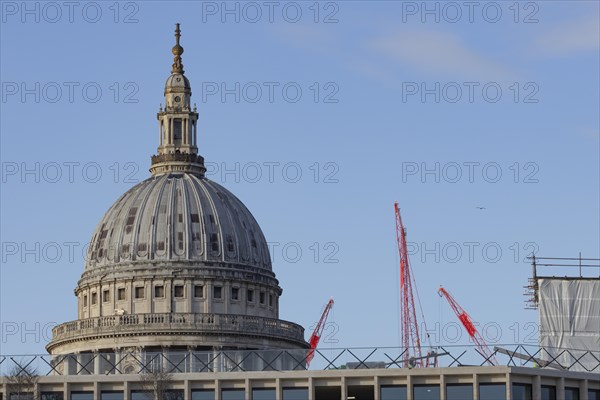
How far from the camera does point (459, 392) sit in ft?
528

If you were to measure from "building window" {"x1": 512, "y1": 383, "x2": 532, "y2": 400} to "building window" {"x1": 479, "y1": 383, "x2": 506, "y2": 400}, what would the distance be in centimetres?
92

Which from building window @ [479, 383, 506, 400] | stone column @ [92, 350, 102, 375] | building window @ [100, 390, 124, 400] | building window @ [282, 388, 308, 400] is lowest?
building window @ [479, 383, 506, 400]

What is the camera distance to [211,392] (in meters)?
164

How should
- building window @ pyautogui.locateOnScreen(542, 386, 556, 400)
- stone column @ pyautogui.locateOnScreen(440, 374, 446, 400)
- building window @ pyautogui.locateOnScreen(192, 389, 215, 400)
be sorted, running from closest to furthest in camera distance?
1. stone column @ pyautogui.locateOnScreen(440, 374, 446, 400)
2. building window @ pyautogui.locateOnScreen(542, 386, 556, 400)
3. building window @ pyautogui.locateOnScreen(192, 389, 215, 400)

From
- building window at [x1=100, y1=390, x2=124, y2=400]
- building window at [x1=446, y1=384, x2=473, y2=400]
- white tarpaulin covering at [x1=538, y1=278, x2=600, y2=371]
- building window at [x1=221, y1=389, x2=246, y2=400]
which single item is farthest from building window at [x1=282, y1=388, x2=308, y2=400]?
white tarpaulin covering at [x1=538, y1=278, x2=600, y2=371]

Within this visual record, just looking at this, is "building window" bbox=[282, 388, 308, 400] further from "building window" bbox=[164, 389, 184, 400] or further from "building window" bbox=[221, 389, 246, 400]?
"building window" bbox=[164, 389, 184, 400]

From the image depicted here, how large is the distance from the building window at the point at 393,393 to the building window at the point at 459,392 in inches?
113

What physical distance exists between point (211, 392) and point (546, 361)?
22.3 m

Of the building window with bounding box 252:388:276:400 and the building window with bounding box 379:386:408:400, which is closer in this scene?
the building window with bounding box 379:386:408:400

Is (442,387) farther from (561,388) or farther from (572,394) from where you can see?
(572,394)

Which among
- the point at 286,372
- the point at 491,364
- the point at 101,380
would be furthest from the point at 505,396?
the point at 101,380

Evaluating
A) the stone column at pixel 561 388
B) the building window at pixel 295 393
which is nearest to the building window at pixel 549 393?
the stone column at pixel 561 388

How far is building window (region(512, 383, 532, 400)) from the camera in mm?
160375

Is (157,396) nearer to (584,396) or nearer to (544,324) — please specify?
(584,396)
